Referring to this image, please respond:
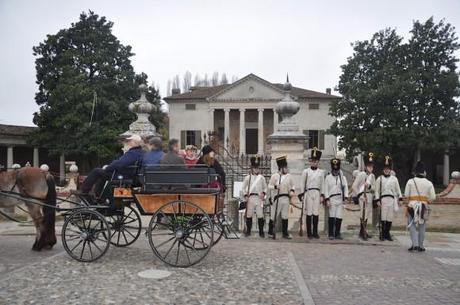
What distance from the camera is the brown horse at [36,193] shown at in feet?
27.1

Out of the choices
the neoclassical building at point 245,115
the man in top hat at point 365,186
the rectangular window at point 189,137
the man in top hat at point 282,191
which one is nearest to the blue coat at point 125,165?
the man in top hat at point 282,191

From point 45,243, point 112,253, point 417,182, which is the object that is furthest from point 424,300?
point 45,243

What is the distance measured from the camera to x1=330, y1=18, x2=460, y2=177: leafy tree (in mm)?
30844

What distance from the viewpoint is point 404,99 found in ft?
103

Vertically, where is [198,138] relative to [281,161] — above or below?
above

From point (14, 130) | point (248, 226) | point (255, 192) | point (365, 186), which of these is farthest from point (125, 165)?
point (14, 130)

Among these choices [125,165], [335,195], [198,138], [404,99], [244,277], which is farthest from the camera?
[198,138]

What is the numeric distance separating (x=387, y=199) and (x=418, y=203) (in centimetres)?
102

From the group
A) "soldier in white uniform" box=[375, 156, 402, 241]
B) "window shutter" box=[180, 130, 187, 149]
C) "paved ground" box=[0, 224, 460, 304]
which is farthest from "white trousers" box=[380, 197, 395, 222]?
"window shutter" box=[180, 130, 187, 149]

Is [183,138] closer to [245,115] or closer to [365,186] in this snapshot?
[245,115]

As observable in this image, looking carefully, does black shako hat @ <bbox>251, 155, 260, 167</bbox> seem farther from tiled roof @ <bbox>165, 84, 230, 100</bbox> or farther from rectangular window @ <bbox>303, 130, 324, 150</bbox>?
tiled roof @ <bbox>165, 84, 230, 100</bbox>

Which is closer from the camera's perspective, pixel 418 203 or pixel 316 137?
pixel 418 203

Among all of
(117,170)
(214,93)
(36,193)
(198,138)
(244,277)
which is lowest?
(244,277)

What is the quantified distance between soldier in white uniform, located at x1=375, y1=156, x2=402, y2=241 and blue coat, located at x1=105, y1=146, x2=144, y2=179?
5999 millimetres
